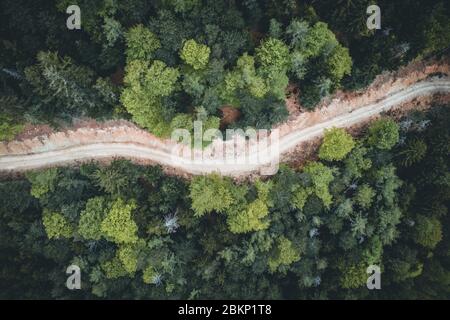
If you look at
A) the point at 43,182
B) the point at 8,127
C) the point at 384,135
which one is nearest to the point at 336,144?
the point at 384,135

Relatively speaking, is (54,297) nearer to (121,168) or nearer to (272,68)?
(121,168)

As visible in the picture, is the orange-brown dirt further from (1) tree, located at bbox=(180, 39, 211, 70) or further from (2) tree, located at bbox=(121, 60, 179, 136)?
(1) tree, located at bbox=(180, 39, 211, 70)

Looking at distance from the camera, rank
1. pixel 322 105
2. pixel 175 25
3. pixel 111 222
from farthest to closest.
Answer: pixel 322 105 < pixel 111 222 < pixel 175 25

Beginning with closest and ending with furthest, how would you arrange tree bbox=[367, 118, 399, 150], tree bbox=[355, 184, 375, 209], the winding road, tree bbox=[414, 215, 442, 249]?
tree bbox=[414, 215, 442, 249] → tree bbox=[367, 118, 399, 150] → tree bbox=[355, 184, 375, 209] → the winding road

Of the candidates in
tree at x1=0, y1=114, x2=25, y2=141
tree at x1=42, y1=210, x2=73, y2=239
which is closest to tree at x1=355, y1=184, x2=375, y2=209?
tree at x1=42, y1=210, x2=73, y2=239
